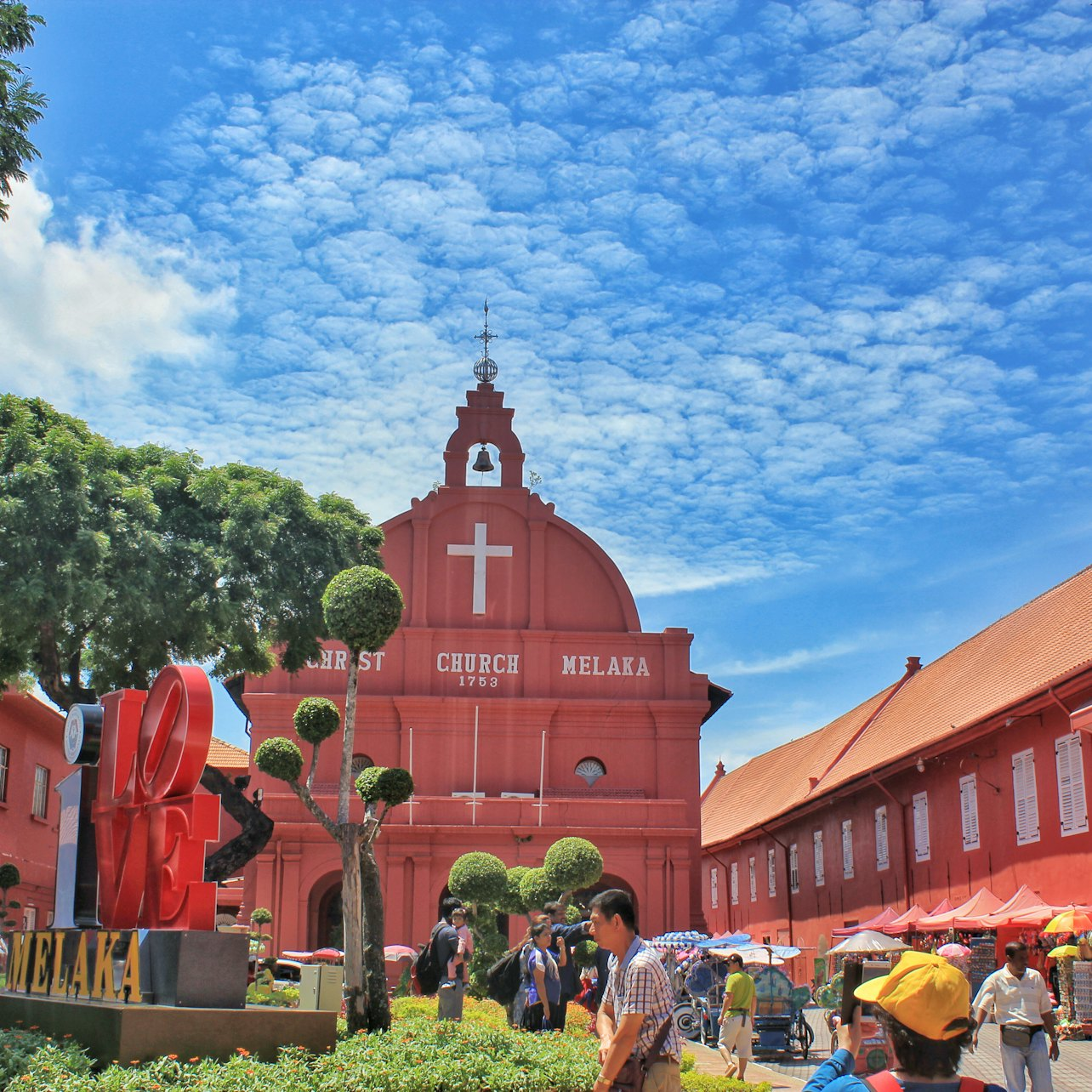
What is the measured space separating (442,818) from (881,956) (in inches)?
368

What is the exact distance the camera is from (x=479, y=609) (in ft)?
102

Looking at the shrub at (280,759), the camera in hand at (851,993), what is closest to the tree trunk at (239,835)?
the shrub at (280,759)

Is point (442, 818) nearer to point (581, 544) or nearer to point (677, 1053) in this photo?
point (581, 544)

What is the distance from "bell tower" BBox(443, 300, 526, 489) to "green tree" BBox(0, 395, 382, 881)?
10635 mm

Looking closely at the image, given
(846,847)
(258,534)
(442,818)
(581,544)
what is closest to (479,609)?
(581,544)

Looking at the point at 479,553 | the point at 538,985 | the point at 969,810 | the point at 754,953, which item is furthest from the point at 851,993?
the point at 479,553

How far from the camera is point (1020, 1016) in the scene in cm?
956

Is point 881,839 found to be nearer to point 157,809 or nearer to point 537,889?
point 537,889

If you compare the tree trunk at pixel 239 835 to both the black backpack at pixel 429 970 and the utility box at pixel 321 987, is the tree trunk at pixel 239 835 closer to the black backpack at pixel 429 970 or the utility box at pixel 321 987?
the utility box at pixel 321 987

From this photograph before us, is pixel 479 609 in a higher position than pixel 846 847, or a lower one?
higher

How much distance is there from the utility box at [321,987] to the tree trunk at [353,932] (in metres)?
1.15

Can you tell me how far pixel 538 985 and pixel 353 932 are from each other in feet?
5.70

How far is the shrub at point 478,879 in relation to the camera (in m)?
A: 18.8

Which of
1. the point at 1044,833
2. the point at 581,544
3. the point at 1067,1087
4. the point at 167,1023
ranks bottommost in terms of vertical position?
the point at 1067,1087
